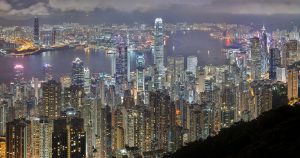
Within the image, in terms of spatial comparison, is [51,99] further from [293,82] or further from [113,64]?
[293,82]

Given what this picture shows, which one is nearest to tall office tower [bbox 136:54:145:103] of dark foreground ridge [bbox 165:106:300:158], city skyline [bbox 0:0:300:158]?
city skyline [bbox 0:0:300:158]

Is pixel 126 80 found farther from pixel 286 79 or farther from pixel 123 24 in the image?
pixel 286 79

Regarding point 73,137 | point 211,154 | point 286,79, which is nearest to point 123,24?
point 286,79

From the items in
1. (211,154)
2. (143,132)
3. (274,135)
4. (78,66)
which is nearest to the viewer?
(274,135)

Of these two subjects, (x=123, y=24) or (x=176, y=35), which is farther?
(x=176, y=35)

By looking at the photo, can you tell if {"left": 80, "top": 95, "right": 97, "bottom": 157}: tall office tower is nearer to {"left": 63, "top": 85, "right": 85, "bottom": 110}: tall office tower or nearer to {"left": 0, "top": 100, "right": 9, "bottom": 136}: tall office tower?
{"left": 63, "top": 85, "right": 85, "bottom": 110}: tall office tower

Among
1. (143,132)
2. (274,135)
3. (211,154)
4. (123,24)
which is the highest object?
(123,24)

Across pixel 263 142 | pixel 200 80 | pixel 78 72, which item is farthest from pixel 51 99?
pixel 263 142
